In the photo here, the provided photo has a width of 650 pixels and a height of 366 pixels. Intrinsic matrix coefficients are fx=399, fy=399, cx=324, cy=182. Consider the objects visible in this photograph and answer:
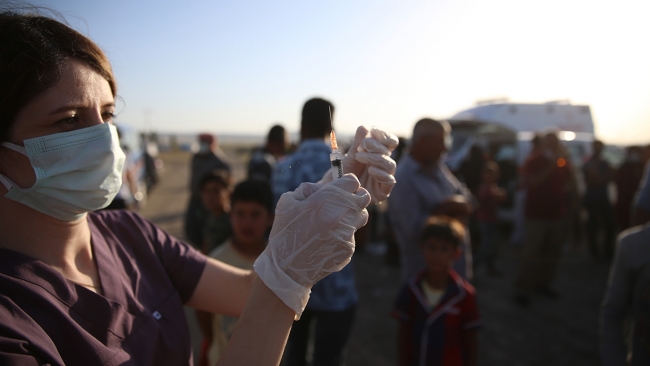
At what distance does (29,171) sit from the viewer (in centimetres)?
119

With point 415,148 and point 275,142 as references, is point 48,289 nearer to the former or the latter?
point 415,148

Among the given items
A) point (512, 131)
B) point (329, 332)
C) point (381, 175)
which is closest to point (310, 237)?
point (381, 175)

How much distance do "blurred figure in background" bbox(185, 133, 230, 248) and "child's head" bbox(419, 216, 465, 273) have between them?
230cm

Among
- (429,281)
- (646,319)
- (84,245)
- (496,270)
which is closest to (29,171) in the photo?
(84,245)

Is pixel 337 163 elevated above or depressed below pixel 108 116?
below

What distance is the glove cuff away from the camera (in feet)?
3.44

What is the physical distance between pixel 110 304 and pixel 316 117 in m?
1.66

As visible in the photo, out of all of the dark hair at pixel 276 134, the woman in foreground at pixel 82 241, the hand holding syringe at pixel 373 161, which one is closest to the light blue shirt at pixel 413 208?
the hand holding syringe at pixel 373 161

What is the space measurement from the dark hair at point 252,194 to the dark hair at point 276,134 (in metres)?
2.63

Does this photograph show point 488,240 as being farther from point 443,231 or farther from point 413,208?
point 443,231

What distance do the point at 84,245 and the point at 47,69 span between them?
0.55m

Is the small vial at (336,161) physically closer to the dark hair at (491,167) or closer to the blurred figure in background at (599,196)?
the dark hair at (491,167)

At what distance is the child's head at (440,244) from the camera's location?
2723 millimetres

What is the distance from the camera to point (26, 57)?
43.7 inches
